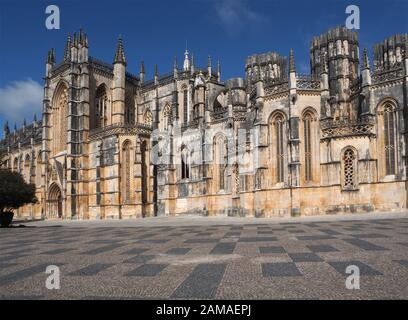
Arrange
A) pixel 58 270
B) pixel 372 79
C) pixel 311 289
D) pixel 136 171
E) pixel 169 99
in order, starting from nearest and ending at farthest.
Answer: pixel 311 289
pixel 58 270
pixel 372 79
pixel 136 171
pixel 169 99

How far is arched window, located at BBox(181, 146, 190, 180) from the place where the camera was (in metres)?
41.7

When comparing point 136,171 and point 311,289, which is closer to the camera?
point 311,289

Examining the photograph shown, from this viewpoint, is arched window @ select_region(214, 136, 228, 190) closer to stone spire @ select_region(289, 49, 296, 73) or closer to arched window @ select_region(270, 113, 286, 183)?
arched window @ select_region(270, 113, 286, 183)

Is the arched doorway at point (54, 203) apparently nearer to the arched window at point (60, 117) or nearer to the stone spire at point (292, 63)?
the arched window at point (60, 117)

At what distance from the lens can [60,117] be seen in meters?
52.9

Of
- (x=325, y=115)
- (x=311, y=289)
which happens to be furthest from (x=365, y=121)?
(x=311, y=289)

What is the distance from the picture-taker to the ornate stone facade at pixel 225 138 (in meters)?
29.0

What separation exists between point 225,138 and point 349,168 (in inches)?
510

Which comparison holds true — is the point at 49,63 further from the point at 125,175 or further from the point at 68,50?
the point at 125,175

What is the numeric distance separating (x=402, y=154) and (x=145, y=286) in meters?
27.2

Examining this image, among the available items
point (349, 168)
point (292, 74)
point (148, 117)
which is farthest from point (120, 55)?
point (349, 168)

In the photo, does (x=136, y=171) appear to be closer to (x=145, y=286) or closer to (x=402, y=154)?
(x=402, y=154)

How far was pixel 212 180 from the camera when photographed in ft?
125
